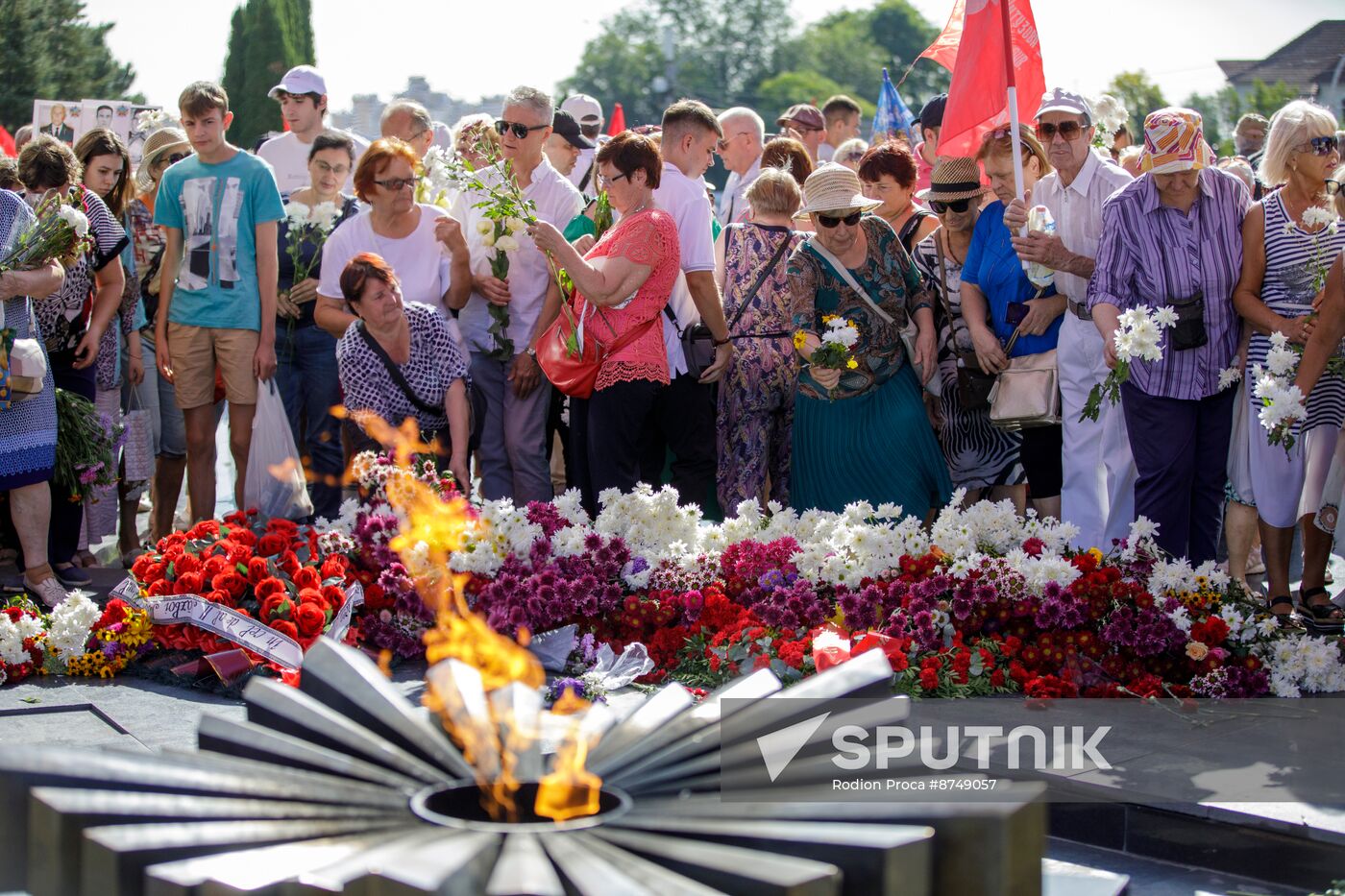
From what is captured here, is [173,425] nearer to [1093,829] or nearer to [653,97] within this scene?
[1093,829]

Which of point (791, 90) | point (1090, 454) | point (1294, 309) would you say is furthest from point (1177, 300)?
point (791, 90)

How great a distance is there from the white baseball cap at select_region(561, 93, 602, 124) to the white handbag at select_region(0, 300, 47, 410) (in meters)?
4.52

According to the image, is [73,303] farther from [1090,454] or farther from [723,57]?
[723,57]

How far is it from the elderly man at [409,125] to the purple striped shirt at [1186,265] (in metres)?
4.71

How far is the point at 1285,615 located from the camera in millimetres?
5938

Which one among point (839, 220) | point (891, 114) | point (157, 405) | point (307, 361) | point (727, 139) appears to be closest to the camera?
point (839, 220)

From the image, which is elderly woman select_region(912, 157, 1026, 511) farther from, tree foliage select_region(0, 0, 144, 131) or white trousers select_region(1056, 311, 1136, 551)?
tree foliage select_region(0, 0, 144, 131)

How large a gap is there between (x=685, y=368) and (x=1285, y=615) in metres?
2.88

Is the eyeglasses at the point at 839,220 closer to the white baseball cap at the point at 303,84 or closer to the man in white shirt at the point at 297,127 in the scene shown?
the man in white shirt at the point at 297,127

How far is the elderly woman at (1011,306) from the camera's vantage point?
6852 mm

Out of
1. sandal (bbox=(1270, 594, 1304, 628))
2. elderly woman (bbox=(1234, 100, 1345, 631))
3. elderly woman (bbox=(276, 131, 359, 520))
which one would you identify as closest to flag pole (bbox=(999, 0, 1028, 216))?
elderly woman (bbox=(1234, 100, 1345, 631))

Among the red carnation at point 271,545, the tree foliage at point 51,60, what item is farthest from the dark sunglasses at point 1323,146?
the tree foliage at point 51,60

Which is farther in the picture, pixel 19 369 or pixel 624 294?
pixel 624 294

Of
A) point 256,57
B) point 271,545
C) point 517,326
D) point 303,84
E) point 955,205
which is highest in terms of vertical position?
point 256,57
